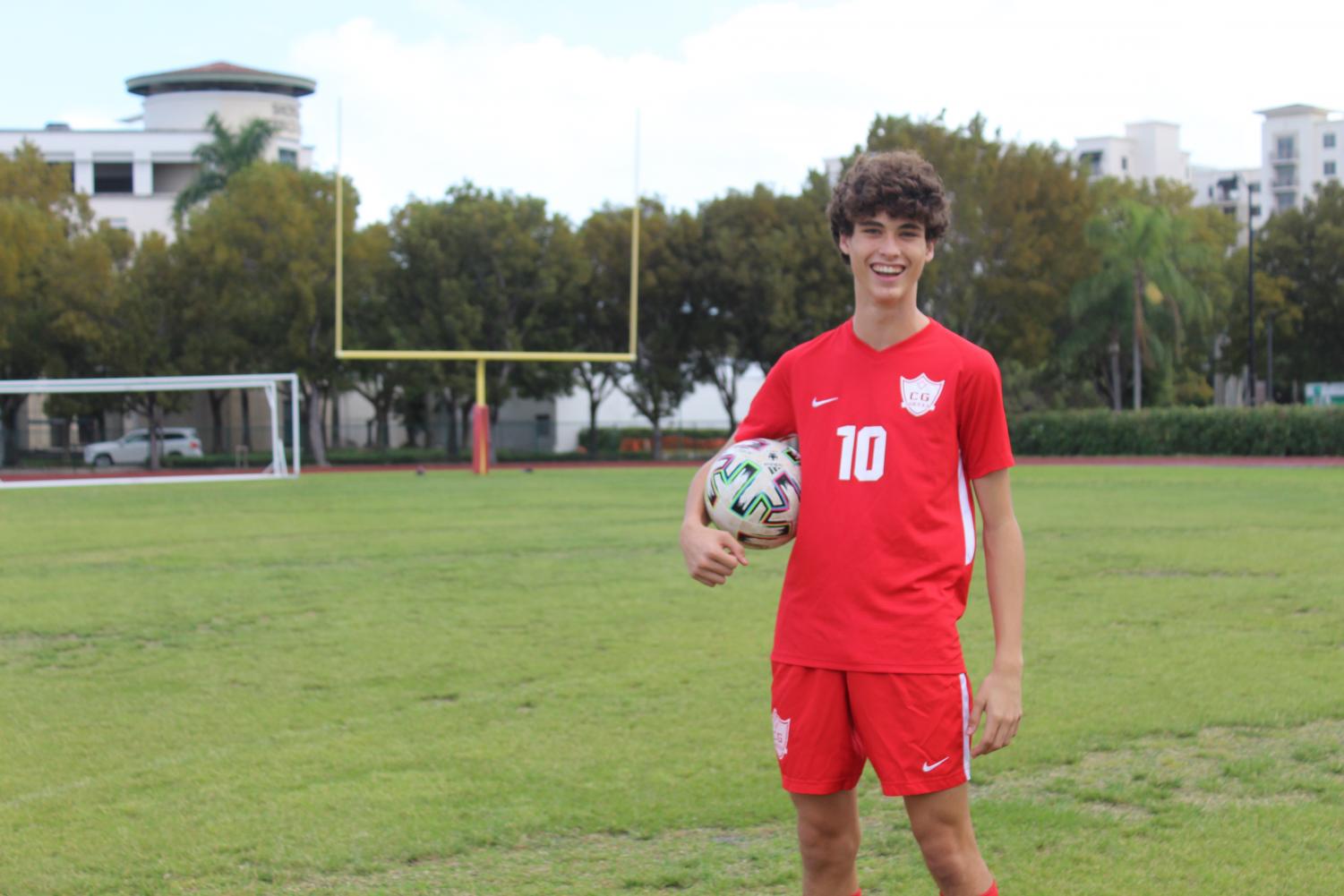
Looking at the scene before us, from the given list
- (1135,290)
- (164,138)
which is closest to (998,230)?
(1135,290)

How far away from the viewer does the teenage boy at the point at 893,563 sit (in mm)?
2791

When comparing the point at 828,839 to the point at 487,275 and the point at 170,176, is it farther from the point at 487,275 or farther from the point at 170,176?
the point at 170,176

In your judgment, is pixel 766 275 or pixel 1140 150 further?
pixel 1140 150

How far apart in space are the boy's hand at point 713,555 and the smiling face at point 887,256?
1.93ft

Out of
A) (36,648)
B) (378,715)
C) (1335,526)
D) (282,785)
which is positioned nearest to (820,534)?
(282,785)

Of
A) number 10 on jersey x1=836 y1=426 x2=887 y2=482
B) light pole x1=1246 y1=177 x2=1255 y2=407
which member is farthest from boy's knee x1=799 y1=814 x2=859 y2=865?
light pole x1=1246 y1=177 x2=1255 y2=407

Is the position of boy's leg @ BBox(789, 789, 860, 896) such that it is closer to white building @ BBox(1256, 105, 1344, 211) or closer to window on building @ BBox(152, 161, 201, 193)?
window on building @ BBox(152, 161, 201, 193)

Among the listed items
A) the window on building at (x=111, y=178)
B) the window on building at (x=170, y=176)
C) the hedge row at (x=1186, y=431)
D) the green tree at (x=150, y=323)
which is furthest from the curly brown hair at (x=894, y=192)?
the window on building at (x=111, y=178)

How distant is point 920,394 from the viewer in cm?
289

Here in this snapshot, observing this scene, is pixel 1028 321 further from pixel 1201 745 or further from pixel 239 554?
pixel 1201 745

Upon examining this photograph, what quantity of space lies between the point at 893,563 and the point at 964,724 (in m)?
0.36

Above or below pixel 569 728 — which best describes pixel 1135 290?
above

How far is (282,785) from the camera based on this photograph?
16.9 ft

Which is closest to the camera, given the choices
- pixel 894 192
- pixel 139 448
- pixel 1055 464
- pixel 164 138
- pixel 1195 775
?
pixel 894 192
